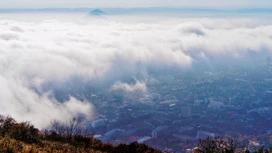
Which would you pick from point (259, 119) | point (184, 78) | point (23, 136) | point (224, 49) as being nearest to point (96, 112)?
point (259, 119)

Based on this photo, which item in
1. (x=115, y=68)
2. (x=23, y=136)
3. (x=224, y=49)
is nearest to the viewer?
(x=23, y=136)

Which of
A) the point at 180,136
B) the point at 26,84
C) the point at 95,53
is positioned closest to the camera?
the point at 180,136

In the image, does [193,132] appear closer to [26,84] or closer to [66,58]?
[26,84]

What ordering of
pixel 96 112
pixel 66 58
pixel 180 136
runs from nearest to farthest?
pixel 180 136, pixel 96 112, pixel 66 58

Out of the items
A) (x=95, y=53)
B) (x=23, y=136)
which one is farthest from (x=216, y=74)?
(x=23, y=136)

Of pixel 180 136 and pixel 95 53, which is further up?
pixel 95 53

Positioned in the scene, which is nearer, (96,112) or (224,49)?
(96,112)

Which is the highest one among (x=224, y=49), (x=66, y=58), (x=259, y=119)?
(x=224, y=49)

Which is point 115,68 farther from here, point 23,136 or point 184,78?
point 23,136

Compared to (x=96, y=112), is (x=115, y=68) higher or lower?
higher
